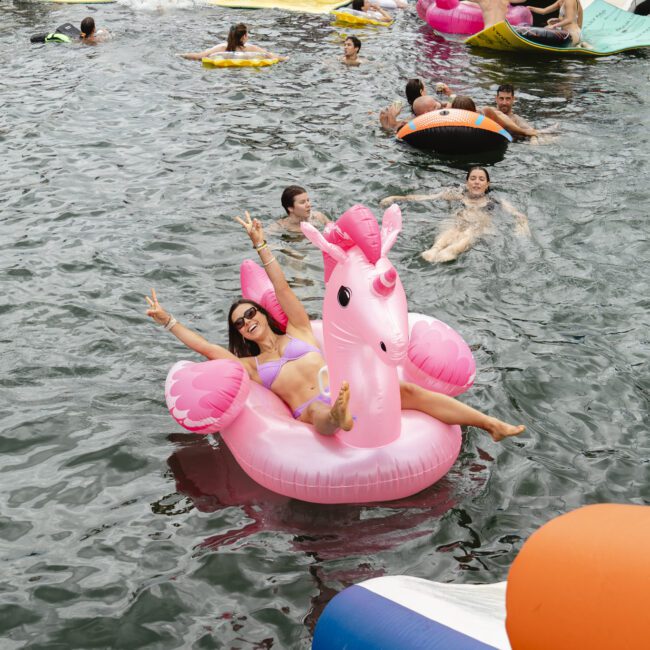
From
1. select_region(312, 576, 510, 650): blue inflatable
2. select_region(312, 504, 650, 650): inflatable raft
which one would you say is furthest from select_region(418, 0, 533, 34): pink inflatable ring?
select_region(312, 504, 650, 650): inflatable raft

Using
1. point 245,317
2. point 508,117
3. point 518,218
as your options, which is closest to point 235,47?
point 508,117

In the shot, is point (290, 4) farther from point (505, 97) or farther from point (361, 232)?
point (361, 232)

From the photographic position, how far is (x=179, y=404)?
4.73 meters

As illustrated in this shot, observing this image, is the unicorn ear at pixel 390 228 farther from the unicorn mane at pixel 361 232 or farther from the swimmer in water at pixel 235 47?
the swimmer in water at pixel 235 47

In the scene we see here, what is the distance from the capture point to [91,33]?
15383mm

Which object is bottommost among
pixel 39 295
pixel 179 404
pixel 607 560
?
pixel 39 295

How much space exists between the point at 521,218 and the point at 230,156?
3.76 meters

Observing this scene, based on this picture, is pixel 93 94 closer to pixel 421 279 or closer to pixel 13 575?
pixel 421 279

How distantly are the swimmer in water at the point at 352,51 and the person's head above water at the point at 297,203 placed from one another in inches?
265

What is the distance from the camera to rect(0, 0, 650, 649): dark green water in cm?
416

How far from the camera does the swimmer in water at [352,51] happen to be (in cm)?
1368

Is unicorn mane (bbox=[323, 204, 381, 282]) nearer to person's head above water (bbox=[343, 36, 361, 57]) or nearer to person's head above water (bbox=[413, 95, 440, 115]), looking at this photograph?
person's head above water (bbox=[413, 95, 440, 115])

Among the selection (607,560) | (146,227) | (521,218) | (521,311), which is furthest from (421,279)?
(607,560)

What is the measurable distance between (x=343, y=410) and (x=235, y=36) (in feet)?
36.0
